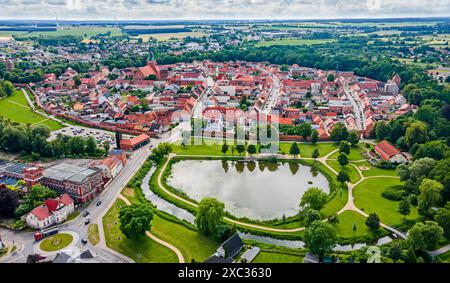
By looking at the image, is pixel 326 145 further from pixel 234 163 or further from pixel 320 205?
pixel 320 205

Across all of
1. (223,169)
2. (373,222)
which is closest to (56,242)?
(223,169)

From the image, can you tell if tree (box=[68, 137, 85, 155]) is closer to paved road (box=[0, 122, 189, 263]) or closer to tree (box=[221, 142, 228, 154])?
paved road (box=[0, 122, 189, 263])

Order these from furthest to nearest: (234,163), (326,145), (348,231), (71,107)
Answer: (71,107) < (326,145) < (234,163) < (348,231)

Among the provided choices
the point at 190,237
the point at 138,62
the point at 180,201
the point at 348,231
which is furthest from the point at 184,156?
the point at 138,62

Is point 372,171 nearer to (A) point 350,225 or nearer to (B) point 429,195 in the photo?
(B) point 429,195

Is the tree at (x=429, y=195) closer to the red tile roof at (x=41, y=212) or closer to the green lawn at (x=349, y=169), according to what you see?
the green lawn at (x=349, y=169)

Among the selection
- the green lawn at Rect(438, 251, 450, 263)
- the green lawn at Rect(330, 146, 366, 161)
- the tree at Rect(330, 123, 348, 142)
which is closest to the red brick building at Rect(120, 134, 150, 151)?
the green lawn at Rect(330, 146, 366, 161)
